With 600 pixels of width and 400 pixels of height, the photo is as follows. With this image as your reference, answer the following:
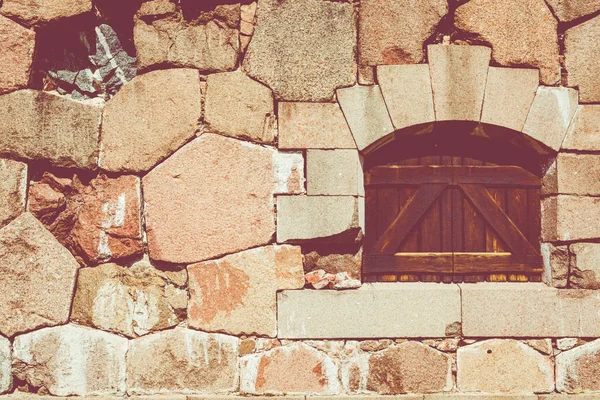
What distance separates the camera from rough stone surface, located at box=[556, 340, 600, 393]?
315cm

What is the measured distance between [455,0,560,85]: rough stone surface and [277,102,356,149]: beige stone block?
0.96m

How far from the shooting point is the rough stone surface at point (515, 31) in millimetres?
3186

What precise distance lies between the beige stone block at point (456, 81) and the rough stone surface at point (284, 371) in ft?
5.44

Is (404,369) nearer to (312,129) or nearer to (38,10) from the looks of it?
(312,129)

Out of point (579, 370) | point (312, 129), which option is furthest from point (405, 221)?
point (579, 370)

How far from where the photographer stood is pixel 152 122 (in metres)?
3.15

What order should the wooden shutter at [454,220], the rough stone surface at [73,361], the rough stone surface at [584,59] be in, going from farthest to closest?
the wooden shutter at [454,220]
the rough stone surface at [584,59]
the rough stone surface at [73,361]

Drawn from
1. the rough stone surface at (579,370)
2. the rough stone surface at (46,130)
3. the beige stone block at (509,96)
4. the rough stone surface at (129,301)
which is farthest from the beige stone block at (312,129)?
the rough stone surface at (579,370)

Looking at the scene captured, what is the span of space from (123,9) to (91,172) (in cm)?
106

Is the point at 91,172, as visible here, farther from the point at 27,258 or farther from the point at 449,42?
the point at 449,42

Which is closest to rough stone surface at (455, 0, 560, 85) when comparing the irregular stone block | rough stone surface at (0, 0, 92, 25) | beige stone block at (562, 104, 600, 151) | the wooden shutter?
beige stone block at (562, 104, 600, 151)

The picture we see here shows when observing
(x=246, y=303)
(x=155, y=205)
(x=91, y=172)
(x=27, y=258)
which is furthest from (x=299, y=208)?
(x=27, y=258)

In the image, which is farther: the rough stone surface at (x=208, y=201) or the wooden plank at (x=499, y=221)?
the wooden plank at (x=499, y=221)

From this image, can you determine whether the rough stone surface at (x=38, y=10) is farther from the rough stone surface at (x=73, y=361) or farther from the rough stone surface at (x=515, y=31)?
the rough stone surface at (x=515, y=31)
